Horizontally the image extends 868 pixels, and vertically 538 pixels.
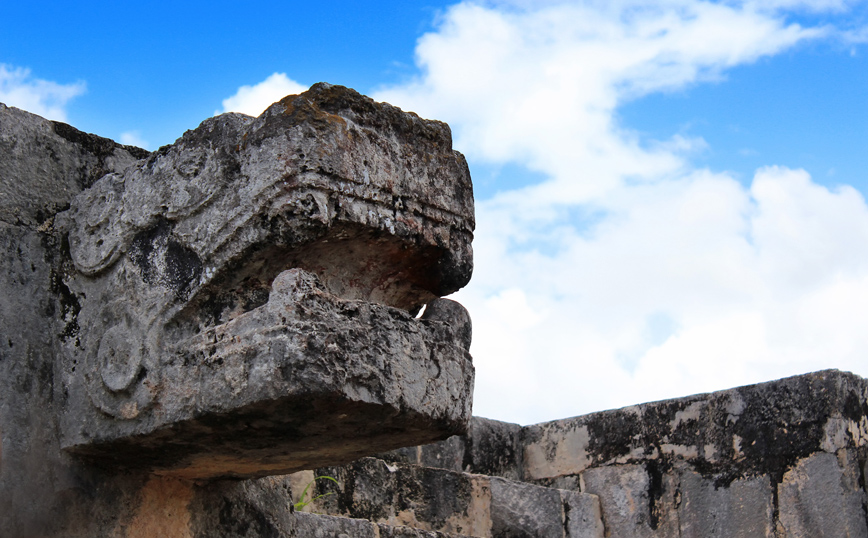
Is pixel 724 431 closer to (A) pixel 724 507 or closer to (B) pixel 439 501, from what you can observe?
(A) pixel 724 507

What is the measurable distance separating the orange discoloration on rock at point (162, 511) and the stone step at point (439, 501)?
3.34ft

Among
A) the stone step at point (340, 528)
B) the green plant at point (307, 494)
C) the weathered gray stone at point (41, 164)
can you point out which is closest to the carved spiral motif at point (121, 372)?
the weathered gray stone at point (41, 164)

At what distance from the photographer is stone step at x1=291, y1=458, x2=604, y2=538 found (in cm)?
414

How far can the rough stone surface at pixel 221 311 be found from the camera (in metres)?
2.42

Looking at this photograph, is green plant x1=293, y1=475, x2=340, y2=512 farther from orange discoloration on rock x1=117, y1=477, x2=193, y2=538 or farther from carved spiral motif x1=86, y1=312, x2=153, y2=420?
carved spiral motif x1=86, y1=312, x2=153, y2=420

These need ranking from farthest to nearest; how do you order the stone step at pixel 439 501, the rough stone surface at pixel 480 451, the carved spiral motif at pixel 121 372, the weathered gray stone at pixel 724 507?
the rough stone surface at pixel 480 451
the weathered gray stone at pixel 724 507
the stone step at pixel 439 501
the carved spiral motif at pixel 121 372

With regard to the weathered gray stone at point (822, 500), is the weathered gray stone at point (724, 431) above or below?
above

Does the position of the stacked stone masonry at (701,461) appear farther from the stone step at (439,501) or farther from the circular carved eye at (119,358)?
the circular carved eye at (119,358)

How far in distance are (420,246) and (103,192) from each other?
99cm

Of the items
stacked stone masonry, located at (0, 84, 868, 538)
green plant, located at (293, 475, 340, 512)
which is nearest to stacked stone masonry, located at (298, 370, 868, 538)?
green plant, located at (293, 475, 340, 512)

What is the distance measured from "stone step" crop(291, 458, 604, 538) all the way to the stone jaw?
123cm

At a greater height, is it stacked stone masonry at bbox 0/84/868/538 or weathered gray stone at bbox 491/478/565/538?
stacked stone masonry at bbox 0/84/868/538

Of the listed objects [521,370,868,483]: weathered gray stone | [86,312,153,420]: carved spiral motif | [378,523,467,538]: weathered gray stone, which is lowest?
[378,523,467,538]: weathered gray stone

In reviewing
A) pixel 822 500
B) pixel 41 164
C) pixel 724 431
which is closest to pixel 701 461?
pixel 724 431
